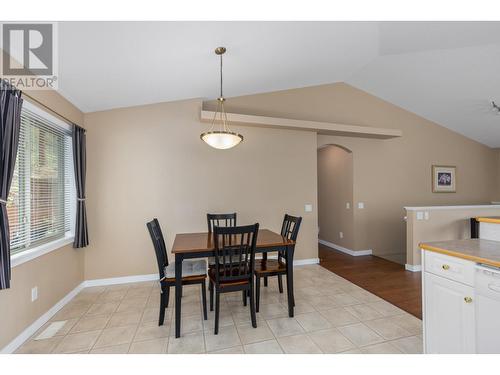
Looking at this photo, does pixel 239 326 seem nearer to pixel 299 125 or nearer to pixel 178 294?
pixel 178 294

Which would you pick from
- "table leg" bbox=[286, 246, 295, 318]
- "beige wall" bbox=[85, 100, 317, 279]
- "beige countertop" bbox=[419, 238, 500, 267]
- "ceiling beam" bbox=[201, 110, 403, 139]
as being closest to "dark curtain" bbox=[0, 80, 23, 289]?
"beige wall" bbox=[85, 100, 317, 279]

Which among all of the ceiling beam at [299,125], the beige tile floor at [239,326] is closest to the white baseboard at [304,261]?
the beige tile floor at [239,326]

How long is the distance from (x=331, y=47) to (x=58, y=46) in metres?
2.83

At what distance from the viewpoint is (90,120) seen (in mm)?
3383

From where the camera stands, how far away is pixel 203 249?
7.58 ft

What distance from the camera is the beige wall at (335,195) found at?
504cm

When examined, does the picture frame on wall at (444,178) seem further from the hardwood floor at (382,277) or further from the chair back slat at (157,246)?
the chair back slat at (157,246)

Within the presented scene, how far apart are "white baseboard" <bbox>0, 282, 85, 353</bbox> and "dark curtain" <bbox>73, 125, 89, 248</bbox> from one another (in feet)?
2.03

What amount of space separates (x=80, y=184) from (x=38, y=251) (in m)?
1.02

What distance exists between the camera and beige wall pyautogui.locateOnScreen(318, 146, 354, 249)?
504cm

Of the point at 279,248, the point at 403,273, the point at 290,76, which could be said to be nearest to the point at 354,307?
the point at 279,248
